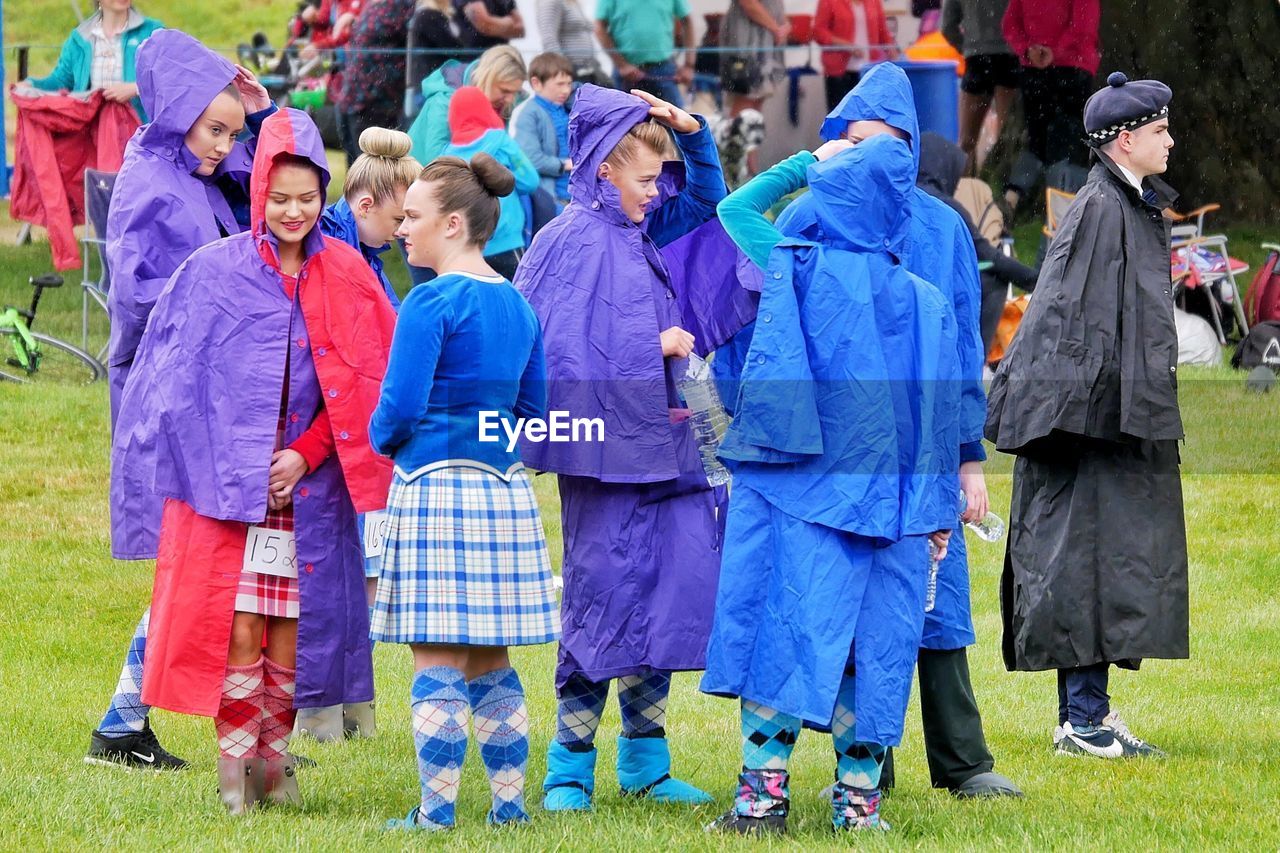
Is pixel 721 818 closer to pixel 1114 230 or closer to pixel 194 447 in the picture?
pixel 194 447

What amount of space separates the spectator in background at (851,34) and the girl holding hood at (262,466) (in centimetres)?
154

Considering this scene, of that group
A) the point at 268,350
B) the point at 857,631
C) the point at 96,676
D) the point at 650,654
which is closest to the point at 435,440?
the point at 268,350

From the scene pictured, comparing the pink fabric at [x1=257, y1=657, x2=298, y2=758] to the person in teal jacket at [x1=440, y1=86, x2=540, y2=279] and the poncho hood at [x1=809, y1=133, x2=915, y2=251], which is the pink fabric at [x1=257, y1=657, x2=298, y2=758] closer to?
the poncho hood at [x1=809, y1=133, x2=915, y2=251]

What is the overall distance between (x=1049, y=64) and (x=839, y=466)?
3.60ft

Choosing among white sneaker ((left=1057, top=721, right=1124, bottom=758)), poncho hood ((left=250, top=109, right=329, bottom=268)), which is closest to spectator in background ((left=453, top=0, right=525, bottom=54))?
poncho hood ((left=250, top=109, right=329, bottom=268))

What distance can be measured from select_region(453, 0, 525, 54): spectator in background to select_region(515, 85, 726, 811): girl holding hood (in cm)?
33

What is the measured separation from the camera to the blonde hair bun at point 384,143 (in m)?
5.92

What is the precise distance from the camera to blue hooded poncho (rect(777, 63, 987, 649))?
4809 millimetres

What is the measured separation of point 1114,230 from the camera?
18.9ft

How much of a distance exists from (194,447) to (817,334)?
5.39 ft

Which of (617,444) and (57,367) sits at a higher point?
(617,444)

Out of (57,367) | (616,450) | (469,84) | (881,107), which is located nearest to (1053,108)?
(881,107)

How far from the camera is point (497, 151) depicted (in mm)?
10133

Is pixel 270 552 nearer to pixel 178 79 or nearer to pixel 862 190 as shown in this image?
pixel 178 79
